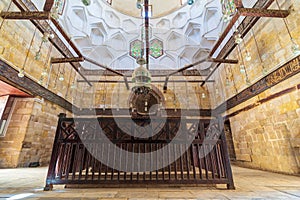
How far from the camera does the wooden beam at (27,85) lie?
3.71 metres

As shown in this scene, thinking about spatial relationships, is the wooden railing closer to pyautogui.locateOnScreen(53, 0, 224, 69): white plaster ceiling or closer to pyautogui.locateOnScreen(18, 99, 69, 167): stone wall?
pyautogui.locateOnScreen(18, 99, 69, 167): stone wall

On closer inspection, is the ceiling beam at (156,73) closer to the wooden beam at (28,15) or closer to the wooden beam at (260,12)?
the wooden beam at (28,15)

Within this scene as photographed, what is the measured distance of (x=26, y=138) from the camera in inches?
180

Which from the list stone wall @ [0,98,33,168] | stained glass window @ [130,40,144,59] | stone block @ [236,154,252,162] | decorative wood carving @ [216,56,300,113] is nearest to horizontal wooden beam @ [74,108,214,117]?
decorative wood carving @ [216,56,300,113]

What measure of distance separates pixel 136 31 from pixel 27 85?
6788 mm

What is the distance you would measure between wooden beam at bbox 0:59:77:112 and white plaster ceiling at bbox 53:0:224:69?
10.4 ft

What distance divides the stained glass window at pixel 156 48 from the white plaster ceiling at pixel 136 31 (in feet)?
0.87

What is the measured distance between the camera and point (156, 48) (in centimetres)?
923

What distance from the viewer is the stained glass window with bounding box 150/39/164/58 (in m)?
9.04

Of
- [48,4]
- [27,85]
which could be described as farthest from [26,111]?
[48,4]

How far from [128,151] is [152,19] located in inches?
366

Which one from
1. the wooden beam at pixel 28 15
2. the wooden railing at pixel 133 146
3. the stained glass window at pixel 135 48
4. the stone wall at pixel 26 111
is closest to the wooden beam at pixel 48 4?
the wooden beam at pixel 28 15

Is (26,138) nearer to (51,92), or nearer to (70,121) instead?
(51,92)

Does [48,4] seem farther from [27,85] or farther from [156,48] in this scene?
[156,48]
